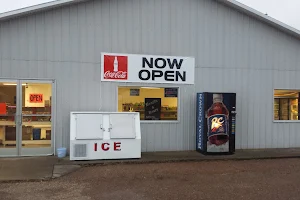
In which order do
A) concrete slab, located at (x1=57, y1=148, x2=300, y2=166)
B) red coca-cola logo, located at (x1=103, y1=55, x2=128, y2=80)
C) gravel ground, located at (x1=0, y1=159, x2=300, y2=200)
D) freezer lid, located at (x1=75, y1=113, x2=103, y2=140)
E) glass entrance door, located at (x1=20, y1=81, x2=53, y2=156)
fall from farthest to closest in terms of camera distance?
red coca-cola logo, located at (x1=103, y1=55, x2=128, y2=80) → glass entrance door, located at (x1=20, y1=81, x2=53, y2=156) → freezer lid, located at (x1=75, y1=113, x2=103, y2=140) → concrete slab, located at (x1=57, y1=148, x2=300, y2=166) → gravel ground, located at (x1=0, y1=159, x2=300, y2=200)

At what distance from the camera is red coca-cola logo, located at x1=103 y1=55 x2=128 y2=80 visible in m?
9.95

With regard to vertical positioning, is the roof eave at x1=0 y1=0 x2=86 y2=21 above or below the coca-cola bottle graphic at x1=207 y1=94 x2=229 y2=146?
above

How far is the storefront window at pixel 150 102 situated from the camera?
10.2 meters

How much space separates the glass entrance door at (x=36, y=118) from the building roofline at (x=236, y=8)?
204 cm

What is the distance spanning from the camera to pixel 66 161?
863 cm

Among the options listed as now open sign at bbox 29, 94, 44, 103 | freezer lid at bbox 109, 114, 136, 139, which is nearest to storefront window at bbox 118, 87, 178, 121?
freezer lid at bbox 109, 114, 136, 139

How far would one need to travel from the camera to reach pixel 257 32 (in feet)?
36.8

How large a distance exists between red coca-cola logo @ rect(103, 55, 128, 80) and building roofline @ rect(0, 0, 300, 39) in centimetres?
210

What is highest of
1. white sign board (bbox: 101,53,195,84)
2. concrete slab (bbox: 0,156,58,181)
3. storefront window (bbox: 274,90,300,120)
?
white sign board (bbox: 101,53,195,84)

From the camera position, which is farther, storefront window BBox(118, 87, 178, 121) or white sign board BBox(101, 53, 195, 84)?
storefront window BBox(118, 87, 178, 121)

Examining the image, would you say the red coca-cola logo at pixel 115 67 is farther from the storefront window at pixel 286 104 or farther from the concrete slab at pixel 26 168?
the storefront window at pixel 286 104

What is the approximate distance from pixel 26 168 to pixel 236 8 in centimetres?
856

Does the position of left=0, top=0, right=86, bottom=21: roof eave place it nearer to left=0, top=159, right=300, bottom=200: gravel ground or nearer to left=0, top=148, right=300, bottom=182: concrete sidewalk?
left=0, top=148, right=300, bottom=182: concrete sidewalk

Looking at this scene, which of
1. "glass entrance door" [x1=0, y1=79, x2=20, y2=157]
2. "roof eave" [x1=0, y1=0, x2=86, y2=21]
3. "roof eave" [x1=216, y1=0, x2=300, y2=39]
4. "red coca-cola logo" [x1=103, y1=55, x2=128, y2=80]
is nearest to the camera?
"roof eave" [x1=0, y1=0, x2=86, y2=21]
